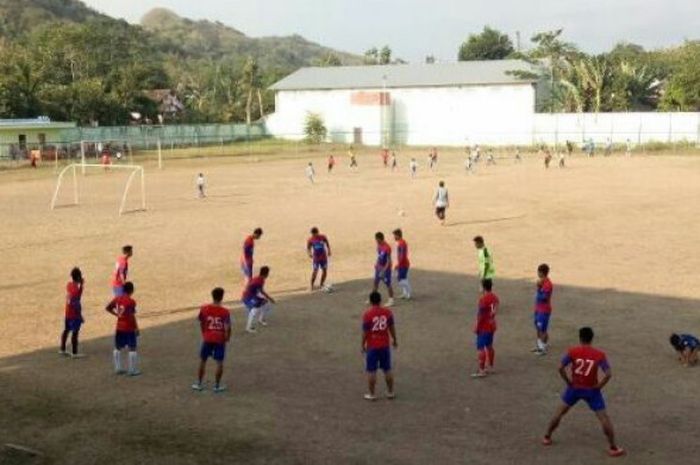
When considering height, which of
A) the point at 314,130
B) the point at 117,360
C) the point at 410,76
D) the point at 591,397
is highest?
the point at 410,76

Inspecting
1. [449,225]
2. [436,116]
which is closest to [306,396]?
[449,225]

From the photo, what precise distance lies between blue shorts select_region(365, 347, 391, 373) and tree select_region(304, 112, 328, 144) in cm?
7902

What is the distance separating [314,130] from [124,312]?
78424 mm

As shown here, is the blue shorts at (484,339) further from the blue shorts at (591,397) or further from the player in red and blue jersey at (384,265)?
the player in red and blue jersey at (384,265)

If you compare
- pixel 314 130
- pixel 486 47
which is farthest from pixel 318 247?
pixel 486 47

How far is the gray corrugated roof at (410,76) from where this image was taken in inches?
3479

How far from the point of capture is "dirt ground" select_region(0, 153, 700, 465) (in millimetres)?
10531

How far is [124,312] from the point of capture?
1309cm

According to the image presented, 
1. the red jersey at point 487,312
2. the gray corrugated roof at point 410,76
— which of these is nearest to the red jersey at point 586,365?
the red jersey at point 487,312

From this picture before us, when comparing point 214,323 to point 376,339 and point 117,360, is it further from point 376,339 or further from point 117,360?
point 376,339

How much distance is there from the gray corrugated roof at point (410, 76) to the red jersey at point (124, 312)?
76558mm

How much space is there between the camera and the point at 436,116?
89.8 metres

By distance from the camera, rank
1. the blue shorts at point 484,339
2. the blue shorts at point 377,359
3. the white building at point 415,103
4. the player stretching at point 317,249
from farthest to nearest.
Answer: the white building at point 415,103 < the player stretching at point 317,249 < the blue shorts at point 484,339 < the blue shorts at point 377,359

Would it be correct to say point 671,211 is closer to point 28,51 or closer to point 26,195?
point 26,195
